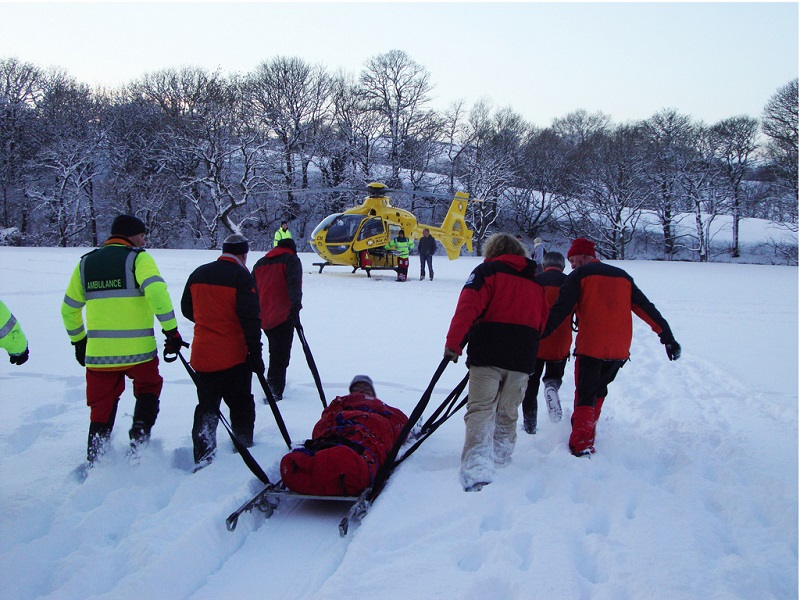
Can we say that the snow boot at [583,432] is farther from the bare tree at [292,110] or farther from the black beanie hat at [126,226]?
the bare tree at [292,110]

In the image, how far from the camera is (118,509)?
340 centimetres

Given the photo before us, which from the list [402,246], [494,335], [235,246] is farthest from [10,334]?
[402,246]

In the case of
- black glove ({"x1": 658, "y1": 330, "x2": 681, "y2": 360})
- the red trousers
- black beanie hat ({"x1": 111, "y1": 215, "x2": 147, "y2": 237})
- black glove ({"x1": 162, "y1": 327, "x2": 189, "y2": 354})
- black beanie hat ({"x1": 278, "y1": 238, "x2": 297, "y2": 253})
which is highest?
black beanie hat ({"x1": 111, "y1": 215, "x2": 147, "y2": 237})

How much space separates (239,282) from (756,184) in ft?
135

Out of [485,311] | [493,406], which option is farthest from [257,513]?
[485,311]

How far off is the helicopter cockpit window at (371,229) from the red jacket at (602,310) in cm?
1381

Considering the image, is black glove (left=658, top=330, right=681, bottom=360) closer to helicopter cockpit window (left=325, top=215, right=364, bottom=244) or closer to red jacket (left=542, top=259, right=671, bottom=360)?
red jacket (left=542, top=259, right=671, bottom=360)

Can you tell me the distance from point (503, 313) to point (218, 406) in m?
2.16

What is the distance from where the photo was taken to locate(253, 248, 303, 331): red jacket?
5.84 meters

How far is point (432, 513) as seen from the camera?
132 inches

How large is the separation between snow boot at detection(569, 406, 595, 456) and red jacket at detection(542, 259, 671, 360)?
0.43m

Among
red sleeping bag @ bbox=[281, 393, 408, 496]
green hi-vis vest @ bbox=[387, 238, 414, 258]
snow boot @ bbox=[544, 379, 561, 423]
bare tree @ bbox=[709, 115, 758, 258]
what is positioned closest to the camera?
red sleeping bag @ bbox=[281, 393, 408, 496]

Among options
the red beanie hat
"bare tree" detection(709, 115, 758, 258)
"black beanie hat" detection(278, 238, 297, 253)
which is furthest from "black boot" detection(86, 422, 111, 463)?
"bare tree" detection(709, 115, 758, 258)

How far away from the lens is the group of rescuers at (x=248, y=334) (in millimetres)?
3904
